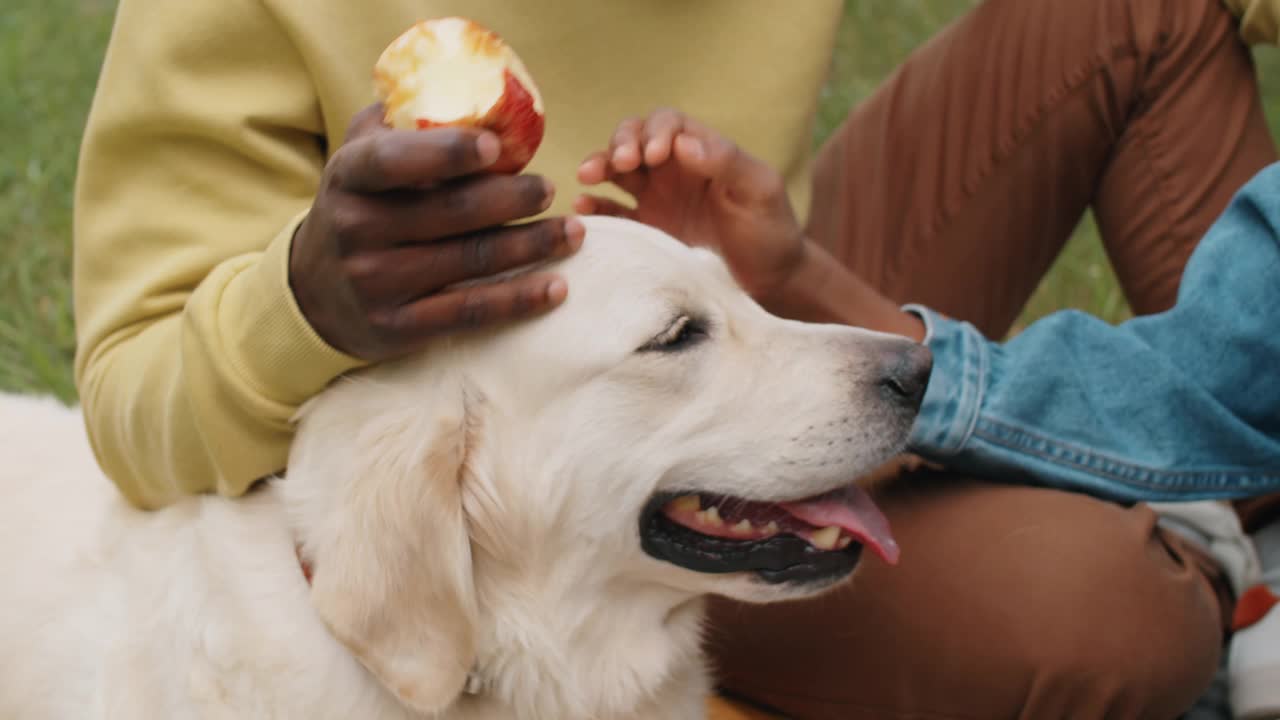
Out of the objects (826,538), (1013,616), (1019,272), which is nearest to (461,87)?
(826,538)

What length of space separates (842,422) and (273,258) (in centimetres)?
73

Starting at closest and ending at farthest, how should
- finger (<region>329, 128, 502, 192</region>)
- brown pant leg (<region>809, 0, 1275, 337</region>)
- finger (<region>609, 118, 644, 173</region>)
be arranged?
1. finger (<region>329, 128, 502, 192</region>)
2. finger (<region>609, 118, 644, 173</region>)
3. brown pant leg (<region>809, 0, 1275, 337</region>)

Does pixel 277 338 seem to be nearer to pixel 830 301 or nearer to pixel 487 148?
pixel 487 148

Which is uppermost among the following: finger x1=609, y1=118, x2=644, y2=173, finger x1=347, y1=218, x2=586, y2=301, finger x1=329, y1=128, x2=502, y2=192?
finger x1=329, y1=128, x2=502, y2=192

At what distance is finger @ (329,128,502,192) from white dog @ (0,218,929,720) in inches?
10.2

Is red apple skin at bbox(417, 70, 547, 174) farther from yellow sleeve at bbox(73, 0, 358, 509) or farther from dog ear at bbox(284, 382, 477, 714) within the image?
yellow sleeve at bbox(73, 0, 358, 509)

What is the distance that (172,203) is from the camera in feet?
6.20

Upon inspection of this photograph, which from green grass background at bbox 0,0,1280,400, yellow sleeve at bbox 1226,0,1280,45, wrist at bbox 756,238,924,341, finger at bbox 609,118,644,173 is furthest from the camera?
green grass background at bbox 0,0,1280,400

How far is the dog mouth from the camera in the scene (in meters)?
1.64

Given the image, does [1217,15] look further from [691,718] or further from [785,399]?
[691,718]

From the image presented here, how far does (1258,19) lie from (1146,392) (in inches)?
29.9

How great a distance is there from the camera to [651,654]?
173cm

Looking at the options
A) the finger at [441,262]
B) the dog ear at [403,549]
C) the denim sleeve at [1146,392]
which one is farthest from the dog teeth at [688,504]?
the denim sleeve at [1146,392]

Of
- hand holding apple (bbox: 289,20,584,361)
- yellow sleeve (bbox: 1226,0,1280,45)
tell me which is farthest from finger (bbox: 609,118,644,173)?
yellow sleeve (bbox: 1226,0,1280,45)
